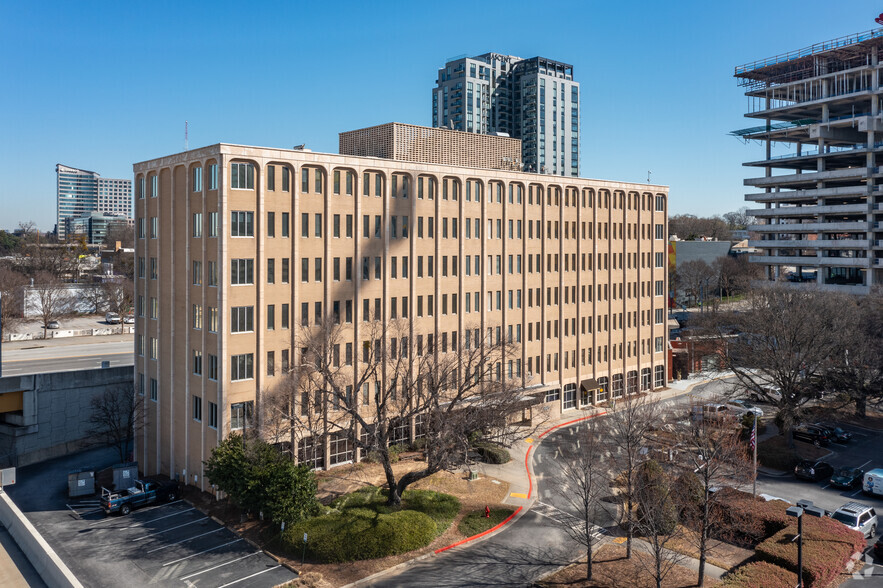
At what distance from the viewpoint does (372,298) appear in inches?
1973

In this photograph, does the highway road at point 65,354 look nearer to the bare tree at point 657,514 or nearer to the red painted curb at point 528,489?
the red painted curb at point 528,489

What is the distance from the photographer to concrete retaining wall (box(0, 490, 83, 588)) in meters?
30.3

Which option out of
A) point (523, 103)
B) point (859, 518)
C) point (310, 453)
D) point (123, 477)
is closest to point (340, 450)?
point (310, 453)

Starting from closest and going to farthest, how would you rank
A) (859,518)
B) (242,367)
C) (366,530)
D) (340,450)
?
(366,530)
(859,518)
(242,367)
(340,450)

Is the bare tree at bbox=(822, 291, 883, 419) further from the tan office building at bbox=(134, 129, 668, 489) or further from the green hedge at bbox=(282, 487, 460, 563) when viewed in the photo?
the green hedge at bbox=(282, 487, 460, 563)

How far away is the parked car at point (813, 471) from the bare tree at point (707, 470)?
880 centimetres

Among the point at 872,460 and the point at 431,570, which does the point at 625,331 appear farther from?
the point at 431,570

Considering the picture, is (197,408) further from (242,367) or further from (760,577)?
(760,577)

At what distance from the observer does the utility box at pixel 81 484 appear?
1831 inches

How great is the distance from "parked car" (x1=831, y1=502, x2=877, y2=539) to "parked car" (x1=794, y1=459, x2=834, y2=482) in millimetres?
8334

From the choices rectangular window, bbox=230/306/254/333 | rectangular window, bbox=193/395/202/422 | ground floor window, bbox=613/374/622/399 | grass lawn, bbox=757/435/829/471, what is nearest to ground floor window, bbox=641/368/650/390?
ground floor window, bbox=613/374/622/399

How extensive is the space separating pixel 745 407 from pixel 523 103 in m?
144

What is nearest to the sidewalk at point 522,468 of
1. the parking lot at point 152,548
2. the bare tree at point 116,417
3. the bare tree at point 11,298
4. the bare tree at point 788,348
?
the bare tree at point 788,348

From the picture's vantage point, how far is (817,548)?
3238 cm
